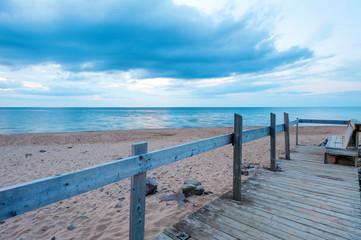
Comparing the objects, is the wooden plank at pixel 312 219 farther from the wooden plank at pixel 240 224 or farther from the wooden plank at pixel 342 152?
the wooden plank at pixel 342 152

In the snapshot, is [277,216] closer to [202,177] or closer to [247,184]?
[247,184]

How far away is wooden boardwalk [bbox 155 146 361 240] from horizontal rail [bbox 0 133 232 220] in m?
1.14

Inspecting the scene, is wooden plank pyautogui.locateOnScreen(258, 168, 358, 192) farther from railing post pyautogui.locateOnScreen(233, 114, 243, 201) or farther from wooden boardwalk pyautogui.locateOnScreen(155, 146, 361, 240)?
railing post pyautogui.locateOnScreen(233, 114, 243, 201)

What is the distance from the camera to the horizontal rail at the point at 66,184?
1255 millimetres

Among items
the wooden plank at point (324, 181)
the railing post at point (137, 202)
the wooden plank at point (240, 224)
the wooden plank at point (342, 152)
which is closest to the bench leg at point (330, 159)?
the wooden plank at point (342, 152)

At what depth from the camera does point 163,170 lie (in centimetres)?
737

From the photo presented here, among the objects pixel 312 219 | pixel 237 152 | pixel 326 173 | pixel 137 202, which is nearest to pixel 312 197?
pixel 312 219

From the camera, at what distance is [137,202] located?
2.10 m

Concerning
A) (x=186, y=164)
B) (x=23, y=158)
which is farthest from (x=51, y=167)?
(x=186, y=164)

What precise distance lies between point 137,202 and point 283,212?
2.41m

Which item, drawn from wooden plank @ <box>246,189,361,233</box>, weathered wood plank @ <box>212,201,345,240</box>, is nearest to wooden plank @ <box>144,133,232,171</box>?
weathered wood plank @ <box>212,201,345,240</box>

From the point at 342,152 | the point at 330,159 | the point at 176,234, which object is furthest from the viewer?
the point at 330,159

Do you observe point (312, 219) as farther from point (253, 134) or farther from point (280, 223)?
point (253, 134)

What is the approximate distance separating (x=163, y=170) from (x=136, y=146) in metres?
5.54
